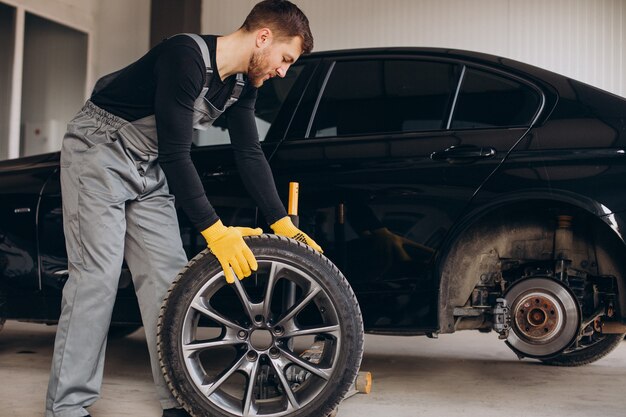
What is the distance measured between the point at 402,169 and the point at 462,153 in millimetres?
233

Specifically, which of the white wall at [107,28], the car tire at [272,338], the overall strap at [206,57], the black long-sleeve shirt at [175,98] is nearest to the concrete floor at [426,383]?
the car tire at [272,338]

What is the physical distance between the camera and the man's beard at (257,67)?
245 cm

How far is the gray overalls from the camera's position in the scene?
2.47m

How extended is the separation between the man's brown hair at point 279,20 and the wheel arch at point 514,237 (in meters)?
1.00

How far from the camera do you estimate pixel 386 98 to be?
10.6 ft

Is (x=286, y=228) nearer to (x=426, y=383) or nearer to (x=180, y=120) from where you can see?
(x=180, y=120)

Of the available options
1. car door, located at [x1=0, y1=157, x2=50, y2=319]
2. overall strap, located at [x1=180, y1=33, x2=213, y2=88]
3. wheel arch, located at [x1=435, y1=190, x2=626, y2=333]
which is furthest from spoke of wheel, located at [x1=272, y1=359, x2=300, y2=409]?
car door, located at [x1=0, y1=157, x2=50, y2=319]

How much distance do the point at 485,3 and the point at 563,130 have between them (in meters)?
5.15

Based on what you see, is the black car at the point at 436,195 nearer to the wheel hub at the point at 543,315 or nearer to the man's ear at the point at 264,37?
the wheel hub at the point at 543,315

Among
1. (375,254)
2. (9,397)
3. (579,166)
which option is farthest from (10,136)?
(579,166)

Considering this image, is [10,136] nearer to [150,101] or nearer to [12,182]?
[12,182]

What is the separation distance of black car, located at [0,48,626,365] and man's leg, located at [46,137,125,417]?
0.63 m

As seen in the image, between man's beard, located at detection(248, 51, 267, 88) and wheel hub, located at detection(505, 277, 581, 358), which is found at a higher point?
man's beard, located at detection(248, 51, 267, 88)

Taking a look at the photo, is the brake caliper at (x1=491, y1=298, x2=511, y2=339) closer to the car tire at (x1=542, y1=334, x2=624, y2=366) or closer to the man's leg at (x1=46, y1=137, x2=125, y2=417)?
the car tire at (x1=542, y1=334, x2=624, y2=366)
